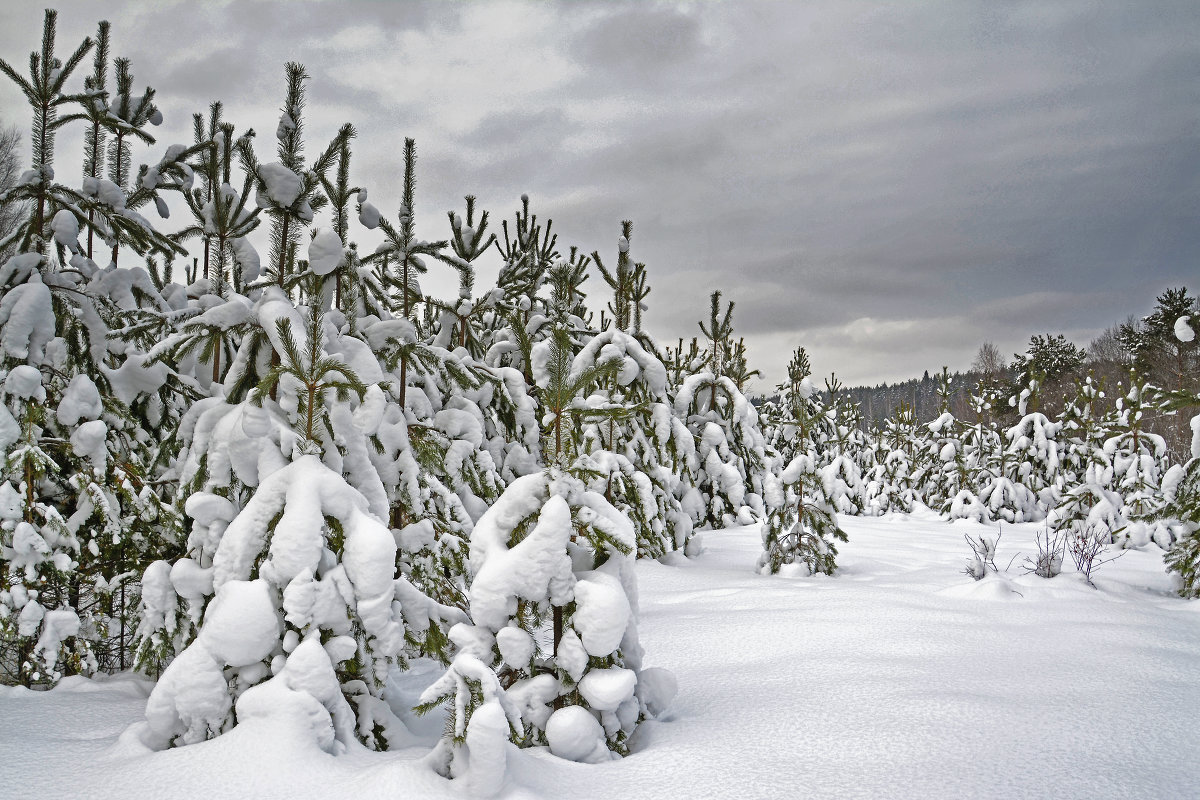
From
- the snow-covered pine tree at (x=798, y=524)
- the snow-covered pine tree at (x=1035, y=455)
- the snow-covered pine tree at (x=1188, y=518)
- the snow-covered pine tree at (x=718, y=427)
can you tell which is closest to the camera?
the snow-covered pine tree at (x=1188, y=518)

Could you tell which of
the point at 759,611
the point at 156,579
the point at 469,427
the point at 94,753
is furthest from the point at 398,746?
the point at 759,611

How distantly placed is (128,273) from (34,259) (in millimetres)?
617

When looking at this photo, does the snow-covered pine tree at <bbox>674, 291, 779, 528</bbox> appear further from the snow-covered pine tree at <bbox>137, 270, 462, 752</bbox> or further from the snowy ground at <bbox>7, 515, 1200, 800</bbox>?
the snow-covered pine tree at <bbox>137, 270, 462, 752</bbox>

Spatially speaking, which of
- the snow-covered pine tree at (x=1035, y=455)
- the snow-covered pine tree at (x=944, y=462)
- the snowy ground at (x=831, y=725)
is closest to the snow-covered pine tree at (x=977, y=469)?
the snow-covered pine tree at (x=944, y=462)

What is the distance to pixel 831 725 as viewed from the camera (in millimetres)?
2850

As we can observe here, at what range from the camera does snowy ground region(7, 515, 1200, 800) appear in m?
2.30

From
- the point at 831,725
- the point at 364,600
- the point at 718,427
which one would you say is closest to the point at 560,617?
the point at 364,600

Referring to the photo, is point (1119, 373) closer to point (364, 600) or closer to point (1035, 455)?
point (1035, 455)

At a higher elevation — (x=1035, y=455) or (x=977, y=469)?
(x=1035, y=455)

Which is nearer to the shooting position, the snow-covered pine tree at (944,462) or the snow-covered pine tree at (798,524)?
the snow-covered pine tree at (798,524)

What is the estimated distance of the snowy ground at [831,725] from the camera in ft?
7.55

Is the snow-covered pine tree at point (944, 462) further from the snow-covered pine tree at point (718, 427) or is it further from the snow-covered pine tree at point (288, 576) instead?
the snow-covered pine tree at point (288, 576)

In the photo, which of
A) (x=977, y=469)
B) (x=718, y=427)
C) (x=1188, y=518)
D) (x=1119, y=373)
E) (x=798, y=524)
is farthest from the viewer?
(x=1119, y=373)

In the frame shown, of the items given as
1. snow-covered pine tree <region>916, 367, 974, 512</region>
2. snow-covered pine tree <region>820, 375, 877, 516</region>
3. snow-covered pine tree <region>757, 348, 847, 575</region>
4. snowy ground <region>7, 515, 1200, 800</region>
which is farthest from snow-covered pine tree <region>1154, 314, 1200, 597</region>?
snow-covered pine tree <region>916, 367, 974, 512</region>
